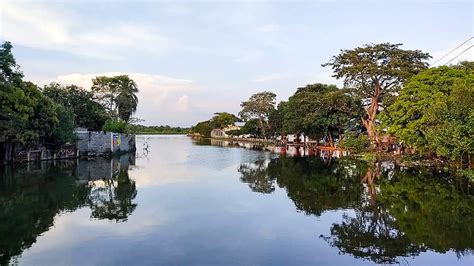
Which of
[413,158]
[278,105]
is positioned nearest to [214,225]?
[413,158]

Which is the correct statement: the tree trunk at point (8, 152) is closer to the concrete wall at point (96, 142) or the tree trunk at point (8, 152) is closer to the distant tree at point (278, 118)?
the concrete wall at point (96, 142)

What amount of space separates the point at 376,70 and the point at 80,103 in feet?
98.3

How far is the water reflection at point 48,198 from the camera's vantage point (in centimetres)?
1129

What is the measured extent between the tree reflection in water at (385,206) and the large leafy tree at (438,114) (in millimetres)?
2220

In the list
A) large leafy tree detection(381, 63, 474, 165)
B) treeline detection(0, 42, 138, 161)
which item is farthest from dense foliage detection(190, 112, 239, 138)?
large leafy tree detection(381, 63, 474, 165)

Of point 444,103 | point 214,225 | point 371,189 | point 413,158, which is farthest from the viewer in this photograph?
point 413,158

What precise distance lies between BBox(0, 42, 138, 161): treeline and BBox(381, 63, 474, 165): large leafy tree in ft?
80.3

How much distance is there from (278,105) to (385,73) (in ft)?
122

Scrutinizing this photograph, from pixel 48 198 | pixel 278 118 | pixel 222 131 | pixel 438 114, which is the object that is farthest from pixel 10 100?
pixel 222 131

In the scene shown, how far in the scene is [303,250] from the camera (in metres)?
10.1

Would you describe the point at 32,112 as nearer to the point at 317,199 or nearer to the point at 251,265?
the point at 317,199

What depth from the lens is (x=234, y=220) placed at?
13211 mm

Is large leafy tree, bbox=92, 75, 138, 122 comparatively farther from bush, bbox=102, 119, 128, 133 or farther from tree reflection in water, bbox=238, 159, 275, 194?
tree reflection in water, bbox=238, 159, 275, 194

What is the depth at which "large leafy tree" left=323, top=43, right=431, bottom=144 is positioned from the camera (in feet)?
123
